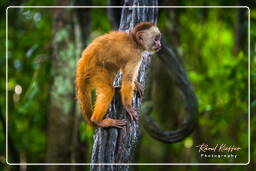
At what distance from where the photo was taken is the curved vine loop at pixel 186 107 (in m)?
3.75

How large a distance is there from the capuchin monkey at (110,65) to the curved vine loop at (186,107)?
462 millimetres

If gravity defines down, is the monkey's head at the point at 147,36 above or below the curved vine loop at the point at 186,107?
above

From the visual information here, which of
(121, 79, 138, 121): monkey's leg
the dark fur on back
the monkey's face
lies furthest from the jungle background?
(121, 79, 138, 121): monkey's leg

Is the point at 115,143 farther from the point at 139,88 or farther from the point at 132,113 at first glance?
the point at 139,88

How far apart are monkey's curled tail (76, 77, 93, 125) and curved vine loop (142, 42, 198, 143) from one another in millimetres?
838

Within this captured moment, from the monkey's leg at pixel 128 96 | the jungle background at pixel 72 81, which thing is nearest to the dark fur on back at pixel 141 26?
the monkey's leg at pixel 128 96

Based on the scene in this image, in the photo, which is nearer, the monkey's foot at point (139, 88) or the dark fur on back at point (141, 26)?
the dark fur on back at point (141, 26)

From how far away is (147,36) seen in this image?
127 inches

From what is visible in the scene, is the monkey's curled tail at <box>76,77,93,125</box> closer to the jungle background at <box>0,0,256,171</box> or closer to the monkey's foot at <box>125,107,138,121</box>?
the monkey's foot at <box>125,107,138,121</box>

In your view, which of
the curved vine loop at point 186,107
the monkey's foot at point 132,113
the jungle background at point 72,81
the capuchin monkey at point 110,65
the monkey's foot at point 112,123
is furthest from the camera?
the jungle background at point 72,81

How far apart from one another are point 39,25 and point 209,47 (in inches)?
98.1

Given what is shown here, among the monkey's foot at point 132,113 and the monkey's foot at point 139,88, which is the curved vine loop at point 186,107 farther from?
the monkey's foot at point 132,113

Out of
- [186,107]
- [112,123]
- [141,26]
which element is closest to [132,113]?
[112,123]

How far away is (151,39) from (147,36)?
73 millimetres
